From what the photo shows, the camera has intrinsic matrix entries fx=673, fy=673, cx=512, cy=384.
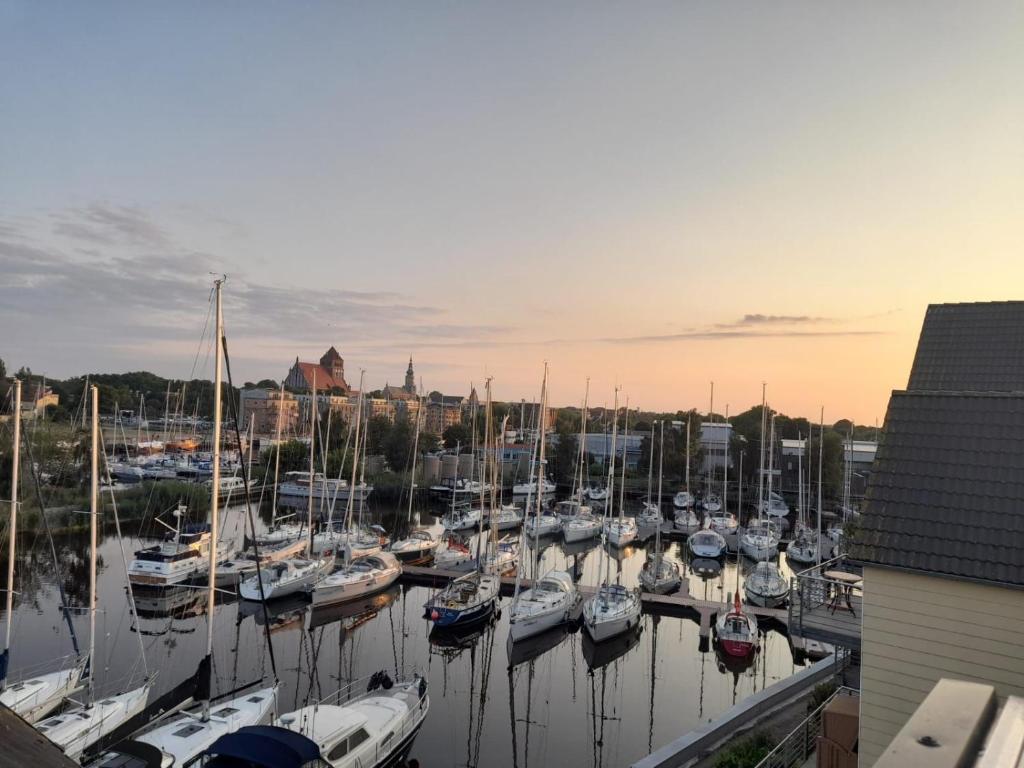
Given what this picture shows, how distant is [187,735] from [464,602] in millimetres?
12665

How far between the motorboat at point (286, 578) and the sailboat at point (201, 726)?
38.2 ft

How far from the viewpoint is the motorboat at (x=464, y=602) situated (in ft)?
78.6

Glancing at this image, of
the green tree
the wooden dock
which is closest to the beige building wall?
the wooden dock

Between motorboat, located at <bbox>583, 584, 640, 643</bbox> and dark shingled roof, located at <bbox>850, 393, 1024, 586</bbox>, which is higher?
dark shingled roof, located at <bbox>850, 393, 1024, 586</bbox>

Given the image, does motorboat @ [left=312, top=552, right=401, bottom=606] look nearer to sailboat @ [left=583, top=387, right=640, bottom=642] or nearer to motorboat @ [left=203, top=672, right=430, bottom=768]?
motorboat @ [left=203, top=672, right=430, bottom=768]

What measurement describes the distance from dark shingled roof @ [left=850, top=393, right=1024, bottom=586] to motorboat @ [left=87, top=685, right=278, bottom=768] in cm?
1123

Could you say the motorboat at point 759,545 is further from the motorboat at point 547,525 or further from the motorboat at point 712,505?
the motorboat at point 712,505

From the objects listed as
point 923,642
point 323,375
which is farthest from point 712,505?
point 323,375

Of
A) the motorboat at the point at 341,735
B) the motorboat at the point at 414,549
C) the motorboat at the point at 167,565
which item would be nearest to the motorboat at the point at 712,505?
the motorboat at the point at 414,549

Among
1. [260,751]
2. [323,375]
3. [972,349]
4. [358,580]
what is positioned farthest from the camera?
[323,375]

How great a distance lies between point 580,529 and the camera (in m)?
44.0

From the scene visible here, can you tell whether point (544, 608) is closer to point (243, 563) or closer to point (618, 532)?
point (243, 563)

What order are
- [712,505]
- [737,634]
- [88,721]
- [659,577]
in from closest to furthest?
[88,721]
[737,634]
[659,577]
[712,505]

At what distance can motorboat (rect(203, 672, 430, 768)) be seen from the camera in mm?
10789
